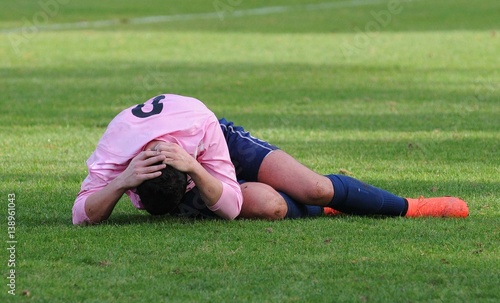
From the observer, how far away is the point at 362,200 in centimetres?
669

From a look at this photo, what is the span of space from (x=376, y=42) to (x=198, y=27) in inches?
196

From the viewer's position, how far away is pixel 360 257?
5723 mm

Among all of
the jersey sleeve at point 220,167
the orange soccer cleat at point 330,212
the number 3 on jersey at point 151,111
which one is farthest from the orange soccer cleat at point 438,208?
the number 3 on jersey at point 151,111

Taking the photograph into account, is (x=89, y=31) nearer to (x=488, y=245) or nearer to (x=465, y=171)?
(x=465, y=171)

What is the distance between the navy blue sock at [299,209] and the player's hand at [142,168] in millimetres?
1017

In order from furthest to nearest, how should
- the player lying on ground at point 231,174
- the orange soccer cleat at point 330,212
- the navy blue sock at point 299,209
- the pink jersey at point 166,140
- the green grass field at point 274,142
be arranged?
the orange soccer cleat at point 330,212 < the navy blue sock at point 299,209 < the pink jersey at point 166,140 < the player lying on ground at point 231,174 < the green grass field at point 274,142

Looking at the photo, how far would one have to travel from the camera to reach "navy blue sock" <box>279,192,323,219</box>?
6.70 meters

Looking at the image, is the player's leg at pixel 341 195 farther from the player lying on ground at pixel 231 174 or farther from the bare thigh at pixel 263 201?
the bare thigh at pixel 263 201

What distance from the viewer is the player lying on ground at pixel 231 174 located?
20.1 feet

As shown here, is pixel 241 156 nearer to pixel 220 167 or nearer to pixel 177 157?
pixel 220 167

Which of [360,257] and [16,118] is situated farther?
[16,118]

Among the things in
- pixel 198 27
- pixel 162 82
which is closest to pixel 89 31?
pixel 198 27

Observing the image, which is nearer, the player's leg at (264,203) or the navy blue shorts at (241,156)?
the player's leg at (264,203)

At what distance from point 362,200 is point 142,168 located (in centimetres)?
150
